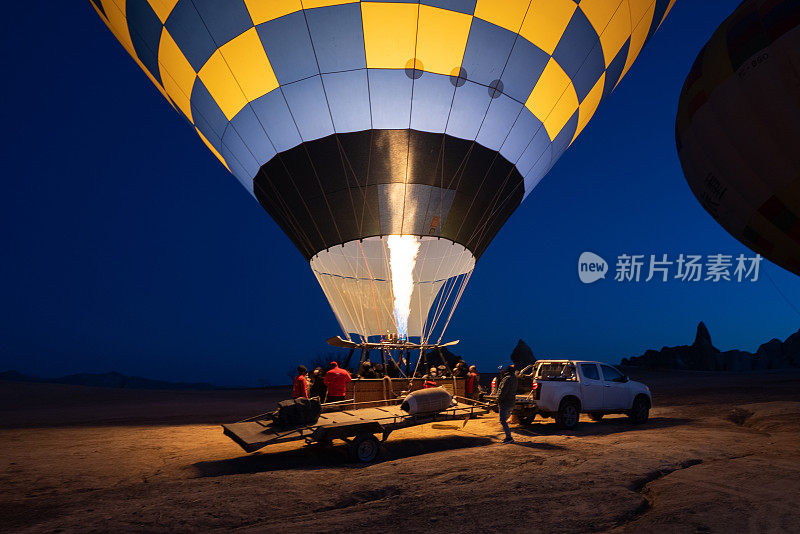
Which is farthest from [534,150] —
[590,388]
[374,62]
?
[590,388]

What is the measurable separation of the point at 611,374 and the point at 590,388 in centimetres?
92

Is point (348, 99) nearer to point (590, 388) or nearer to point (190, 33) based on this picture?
point (190, 33)

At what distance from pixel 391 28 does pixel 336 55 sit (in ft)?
4.40

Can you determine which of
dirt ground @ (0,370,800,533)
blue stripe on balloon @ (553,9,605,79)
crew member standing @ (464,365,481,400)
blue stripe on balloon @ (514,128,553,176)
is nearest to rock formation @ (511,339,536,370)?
crew member standing @ (464,365,481,400)

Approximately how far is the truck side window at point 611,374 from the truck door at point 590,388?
281 mm

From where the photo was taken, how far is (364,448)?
7441 mm

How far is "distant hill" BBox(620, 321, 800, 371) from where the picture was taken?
47.1 metres

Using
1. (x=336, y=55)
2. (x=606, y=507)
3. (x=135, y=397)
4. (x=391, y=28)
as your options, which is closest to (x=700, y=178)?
(x=391, y=28)

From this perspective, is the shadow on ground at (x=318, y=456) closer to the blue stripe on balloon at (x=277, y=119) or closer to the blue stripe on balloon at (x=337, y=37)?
the blue stripe on balloon at (x=277, y=119)

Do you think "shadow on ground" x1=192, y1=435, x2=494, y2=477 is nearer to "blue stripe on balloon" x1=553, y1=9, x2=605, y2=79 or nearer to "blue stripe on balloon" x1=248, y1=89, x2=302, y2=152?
"blue stripe on balloon" x1=248, y1=89, x2=302, y2=152

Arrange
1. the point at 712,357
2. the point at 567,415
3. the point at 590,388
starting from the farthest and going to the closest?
the point at 712,357 < the point at 590,388 < the point at 567,415

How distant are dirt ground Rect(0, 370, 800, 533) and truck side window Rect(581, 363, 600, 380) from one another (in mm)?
1124

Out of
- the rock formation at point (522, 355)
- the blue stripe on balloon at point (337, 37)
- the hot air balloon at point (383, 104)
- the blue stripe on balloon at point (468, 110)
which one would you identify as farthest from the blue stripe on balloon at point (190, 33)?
the rock formation at point (522, 355)

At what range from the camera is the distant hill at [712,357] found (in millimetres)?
47062
